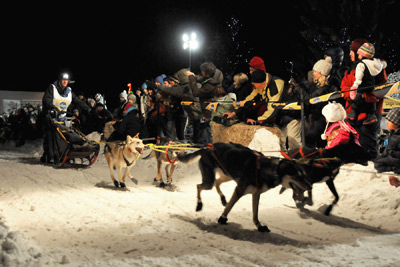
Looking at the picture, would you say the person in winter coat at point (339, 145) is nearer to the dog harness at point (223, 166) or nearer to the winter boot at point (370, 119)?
the dog harness at point (223, 166)

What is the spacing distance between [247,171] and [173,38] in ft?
69.4

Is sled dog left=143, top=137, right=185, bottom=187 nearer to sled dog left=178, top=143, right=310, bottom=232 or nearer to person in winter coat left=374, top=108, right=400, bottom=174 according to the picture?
sled dog left=178, top=143, right=310, bottom=232

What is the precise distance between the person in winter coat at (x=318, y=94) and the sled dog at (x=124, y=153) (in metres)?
3.27

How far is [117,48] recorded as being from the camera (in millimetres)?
26750

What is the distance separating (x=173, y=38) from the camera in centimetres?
2569

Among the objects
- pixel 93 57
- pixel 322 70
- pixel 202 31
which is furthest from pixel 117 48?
pixel 322 70

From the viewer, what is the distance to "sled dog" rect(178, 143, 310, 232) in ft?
17.4

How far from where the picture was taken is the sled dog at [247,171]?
208 inches

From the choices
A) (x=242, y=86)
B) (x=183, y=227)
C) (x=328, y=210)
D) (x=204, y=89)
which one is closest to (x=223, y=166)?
(x=183, y=227)

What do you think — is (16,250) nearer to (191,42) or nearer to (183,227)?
(183,227)

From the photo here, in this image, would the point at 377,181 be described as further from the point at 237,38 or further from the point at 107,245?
the point at 237,38

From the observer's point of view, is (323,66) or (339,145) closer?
(339,145)

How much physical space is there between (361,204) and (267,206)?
1486 mm

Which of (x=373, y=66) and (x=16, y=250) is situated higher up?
(x=373, y=66)
